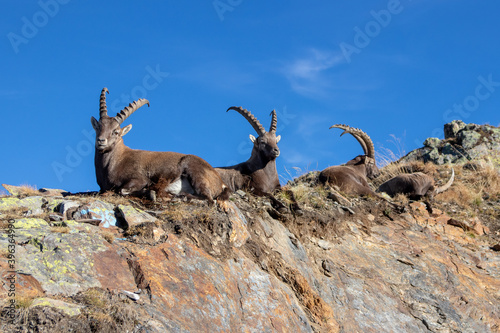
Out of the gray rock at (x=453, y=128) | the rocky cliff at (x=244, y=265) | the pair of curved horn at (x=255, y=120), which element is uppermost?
the gray rock at (x=453, y=128)

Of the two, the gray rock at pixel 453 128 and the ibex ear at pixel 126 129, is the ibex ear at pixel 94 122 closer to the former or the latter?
the ibex ear at pixel 126 129

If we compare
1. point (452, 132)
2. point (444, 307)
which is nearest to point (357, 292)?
point (444, 307)

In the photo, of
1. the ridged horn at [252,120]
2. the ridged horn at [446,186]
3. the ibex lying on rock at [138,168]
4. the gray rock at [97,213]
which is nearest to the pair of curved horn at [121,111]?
the ibex lying on rock at [138,168]

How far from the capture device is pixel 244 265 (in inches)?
339

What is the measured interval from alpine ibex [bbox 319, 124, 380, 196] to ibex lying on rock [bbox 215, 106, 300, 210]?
1767mm

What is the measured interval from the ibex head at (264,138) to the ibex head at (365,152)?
3.53 meters

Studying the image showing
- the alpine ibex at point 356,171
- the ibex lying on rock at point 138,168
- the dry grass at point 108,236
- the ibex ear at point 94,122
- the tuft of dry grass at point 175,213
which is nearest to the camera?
the dry grass at point 108,236

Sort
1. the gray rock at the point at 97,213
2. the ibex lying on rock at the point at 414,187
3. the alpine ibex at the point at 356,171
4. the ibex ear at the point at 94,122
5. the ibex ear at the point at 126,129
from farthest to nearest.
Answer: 1. the ibex lying on rock at the point at 414,187
2. the alpine ibex at the point at 356,171
3. the ibex ear at the point at 126,129
4. the ibex ear at the point at 94,122
5. the gray rock at the point at 97,213

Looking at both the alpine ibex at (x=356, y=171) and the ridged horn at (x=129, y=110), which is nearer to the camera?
the ridged horn at (x=129, y=110)

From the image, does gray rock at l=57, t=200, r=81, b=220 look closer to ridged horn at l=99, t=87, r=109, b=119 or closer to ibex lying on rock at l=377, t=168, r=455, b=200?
ridged horn at l=99, t=87, r=109, b=119

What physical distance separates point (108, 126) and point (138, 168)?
139 cm

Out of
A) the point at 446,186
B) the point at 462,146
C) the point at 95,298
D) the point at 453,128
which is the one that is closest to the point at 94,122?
the point at 95,298

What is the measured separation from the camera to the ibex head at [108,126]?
1233cm

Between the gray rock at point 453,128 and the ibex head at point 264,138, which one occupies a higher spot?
the gray rock at point 453,128
